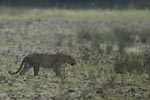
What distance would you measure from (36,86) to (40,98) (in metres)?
1.13

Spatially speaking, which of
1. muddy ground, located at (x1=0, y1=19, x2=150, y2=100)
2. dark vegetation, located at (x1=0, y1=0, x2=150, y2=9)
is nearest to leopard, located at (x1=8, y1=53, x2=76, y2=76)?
muddy ground, located at (x1=0, y1=19, x2=150, y2=100)

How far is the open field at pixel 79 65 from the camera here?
32.1 feet

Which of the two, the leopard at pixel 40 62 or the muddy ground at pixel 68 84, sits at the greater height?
the leopard at pixel 40 62

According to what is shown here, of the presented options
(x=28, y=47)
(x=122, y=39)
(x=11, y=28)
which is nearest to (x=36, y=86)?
(x=28, y=47)

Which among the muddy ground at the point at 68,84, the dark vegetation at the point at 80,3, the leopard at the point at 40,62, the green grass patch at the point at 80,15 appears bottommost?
the muddy ground at the point at 68,84

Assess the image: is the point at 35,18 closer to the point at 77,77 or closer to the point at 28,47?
the point at 28,47

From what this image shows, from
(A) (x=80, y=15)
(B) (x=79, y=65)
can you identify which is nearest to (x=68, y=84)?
(B) (x=79, y=65)

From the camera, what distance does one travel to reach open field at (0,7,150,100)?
32.1 ft

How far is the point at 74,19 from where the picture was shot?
101 feet

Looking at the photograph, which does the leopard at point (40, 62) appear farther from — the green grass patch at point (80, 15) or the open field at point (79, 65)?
the green grass patch at point (80, 15)

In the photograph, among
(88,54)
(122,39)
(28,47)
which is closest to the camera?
(88,54)

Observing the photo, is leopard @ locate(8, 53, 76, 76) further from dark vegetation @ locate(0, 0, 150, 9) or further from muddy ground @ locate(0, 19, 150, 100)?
dark vegetation @ locate(0, 0, 150, 9)

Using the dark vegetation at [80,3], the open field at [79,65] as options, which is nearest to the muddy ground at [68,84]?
the open field at [79,65]

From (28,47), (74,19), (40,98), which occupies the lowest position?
(40,98)
